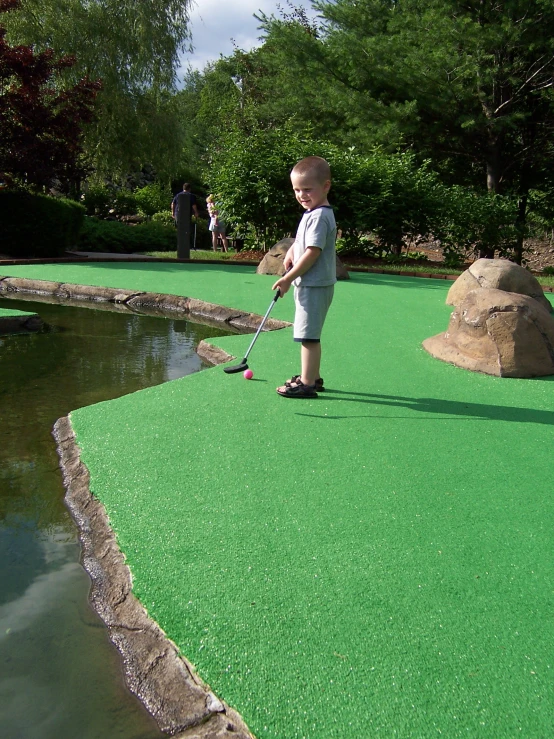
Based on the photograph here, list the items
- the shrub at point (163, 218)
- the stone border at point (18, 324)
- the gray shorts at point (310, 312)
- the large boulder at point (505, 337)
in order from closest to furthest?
the gray shorts at point (310, 312)
the large boulder at point (505, 337)
the stone border at point (18, 324)
the shrub at point (163, 218)

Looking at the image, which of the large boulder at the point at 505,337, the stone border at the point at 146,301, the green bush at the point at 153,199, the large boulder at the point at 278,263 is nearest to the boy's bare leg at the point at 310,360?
the large boulder at the point at 505,337

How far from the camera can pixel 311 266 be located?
11.9 ft

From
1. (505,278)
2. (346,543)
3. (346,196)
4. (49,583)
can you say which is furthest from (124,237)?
(346,543)

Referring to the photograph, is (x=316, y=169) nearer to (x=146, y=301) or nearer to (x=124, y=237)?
(x=146, y=301)

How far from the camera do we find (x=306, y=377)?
12.4 ft

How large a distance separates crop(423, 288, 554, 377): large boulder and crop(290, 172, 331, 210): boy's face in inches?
65.5

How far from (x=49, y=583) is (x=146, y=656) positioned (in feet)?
1.87

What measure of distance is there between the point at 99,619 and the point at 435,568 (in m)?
0.98

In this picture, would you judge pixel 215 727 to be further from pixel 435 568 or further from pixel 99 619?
pixel 435 568

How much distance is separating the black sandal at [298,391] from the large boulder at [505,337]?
1.42 metres

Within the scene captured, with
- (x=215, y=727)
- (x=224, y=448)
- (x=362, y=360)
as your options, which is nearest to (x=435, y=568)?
(x=215, y=727)

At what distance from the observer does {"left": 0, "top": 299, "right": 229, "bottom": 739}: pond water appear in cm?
155

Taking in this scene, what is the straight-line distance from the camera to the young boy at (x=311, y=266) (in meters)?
3.54

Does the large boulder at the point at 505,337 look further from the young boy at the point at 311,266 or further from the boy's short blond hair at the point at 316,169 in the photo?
the boy's short blond hair at the point at 316,169
